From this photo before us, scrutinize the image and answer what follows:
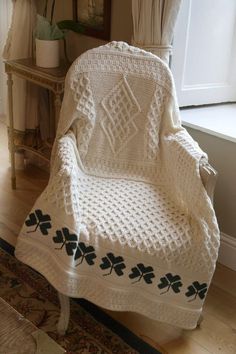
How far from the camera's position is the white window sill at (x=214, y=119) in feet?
7.47

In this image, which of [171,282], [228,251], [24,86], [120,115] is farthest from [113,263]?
[24,86]

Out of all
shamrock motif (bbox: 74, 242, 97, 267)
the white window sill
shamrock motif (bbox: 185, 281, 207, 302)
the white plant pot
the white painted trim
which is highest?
the white plant pot

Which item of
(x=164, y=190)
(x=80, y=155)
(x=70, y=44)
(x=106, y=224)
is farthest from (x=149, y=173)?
(x=70, y=44)

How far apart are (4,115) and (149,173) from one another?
2.39 meters

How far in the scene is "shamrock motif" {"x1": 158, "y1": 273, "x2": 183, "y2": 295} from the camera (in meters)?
1.73

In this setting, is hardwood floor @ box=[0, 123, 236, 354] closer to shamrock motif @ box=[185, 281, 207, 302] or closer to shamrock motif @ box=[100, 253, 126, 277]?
shamrock motif @ box=[185, 281, 207, 302]

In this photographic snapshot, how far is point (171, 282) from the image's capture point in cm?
174

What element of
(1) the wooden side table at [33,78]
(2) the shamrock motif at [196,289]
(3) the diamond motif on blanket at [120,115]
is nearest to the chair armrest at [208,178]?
(2) the shamrock motif at [196,289]

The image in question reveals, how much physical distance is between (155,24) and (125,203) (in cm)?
89

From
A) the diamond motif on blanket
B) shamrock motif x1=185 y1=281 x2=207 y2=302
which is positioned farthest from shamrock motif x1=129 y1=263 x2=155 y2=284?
the diamond motif on blanket

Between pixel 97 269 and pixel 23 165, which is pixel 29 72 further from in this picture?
pixel 97 269

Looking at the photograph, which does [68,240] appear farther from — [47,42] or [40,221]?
[47,42]

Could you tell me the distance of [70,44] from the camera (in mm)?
2959

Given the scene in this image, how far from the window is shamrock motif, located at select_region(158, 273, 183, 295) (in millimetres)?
1076
